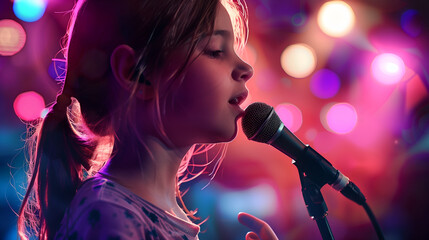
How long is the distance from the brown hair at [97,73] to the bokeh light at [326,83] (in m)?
2.05

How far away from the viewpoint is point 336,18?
2.65 m

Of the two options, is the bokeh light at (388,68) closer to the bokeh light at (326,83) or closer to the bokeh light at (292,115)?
the bokeh light at (326,83)

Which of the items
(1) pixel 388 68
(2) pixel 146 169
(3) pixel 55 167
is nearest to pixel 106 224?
(2) pixel 146 169

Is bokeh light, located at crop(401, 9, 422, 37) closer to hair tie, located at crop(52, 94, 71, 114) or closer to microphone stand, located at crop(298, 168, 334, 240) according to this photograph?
microphone stand, located at crop(298, 168, 334, 240)

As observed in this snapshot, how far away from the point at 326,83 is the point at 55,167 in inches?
90.6

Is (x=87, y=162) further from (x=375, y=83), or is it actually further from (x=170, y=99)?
(x=375, y=83)

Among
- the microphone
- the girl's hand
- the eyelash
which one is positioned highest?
the eyelash

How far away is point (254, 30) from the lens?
8.76 feet

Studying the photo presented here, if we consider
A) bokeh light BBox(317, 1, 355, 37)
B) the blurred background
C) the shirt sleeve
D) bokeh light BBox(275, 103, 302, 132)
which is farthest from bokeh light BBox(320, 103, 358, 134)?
the shirt sleeve

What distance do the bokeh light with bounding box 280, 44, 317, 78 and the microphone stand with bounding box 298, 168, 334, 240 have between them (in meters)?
2.00

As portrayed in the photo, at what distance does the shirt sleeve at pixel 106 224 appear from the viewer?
0.58m

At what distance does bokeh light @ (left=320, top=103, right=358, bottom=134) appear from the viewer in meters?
2.74

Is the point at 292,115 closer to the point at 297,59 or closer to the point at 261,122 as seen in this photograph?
the point at 297,59

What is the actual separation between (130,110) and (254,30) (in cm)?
202
